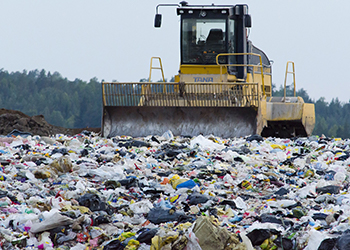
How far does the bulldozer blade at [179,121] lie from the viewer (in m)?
9.36

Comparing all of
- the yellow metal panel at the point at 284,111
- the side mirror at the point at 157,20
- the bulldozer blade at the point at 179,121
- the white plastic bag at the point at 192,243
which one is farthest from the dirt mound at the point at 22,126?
the white plastic bag at the point at 192,243

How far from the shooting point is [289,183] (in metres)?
5.81

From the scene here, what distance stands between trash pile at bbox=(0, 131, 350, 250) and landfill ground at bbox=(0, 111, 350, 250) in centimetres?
1

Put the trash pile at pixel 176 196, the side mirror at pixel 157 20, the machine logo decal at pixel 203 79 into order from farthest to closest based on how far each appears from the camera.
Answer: the machine logo decal at pixel 203 79 < the side mirror at pixel 157 20 < the trash pile at pixel 176 196

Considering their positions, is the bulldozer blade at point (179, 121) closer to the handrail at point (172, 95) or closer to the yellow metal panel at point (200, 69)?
the handrail at point (172, 95)

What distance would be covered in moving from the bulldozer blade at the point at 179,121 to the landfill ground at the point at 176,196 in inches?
40.4

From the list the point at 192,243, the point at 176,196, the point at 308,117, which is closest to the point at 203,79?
the point at 308,117

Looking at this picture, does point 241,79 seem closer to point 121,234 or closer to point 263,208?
point 263,208

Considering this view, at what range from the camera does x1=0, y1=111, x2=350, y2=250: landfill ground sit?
3.63m

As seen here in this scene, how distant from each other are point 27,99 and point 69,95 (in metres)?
4.81

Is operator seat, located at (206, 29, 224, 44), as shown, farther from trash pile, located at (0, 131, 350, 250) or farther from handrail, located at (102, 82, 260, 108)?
trash pile, located at (0, 131, 350, 250)

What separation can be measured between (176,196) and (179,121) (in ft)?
15.0

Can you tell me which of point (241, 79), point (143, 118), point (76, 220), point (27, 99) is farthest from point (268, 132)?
point (27, 99)

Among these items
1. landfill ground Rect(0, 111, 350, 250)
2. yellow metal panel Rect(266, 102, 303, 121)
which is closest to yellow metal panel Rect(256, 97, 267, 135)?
yellow metal panel Rect(266, 102, 303, 121)
